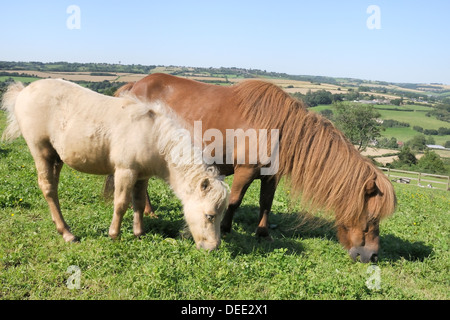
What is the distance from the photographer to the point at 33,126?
4.85m

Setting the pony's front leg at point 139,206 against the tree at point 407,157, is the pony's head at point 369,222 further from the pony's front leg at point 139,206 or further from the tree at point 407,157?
the tree at point 407,157

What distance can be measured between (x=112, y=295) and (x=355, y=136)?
2353 inches

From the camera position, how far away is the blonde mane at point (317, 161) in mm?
4973

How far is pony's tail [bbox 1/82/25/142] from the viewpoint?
523 centimetres

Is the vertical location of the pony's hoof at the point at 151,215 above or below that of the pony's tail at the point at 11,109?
below

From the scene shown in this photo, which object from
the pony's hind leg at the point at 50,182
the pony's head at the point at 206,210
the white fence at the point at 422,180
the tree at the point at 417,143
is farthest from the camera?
the tree at the point at 417,143

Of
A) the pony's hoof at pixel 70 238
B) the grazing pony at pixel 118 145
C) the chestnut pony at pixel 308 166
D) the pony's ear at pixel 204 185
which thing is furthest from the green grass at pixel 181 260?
the pony's ear at pixel 204 185

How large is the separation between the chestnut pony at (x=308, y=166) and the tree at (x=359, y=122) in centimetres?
5547

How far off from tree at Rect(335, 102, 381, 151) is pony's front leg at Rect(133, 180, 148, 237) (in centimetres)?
5663

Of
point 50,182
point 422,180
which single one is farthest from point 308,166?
point 422,180

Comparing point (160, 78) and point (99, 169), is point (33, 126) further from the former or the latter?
point (160, 78)

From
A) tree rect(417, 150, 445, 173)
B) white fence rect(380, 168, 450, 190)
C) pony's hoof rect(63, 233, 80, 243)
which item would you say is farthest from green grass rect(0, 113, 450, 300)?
tree rect(417, 150, 445, 173)

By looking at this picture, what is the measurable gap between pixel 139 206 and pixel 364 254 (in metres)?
3.54
